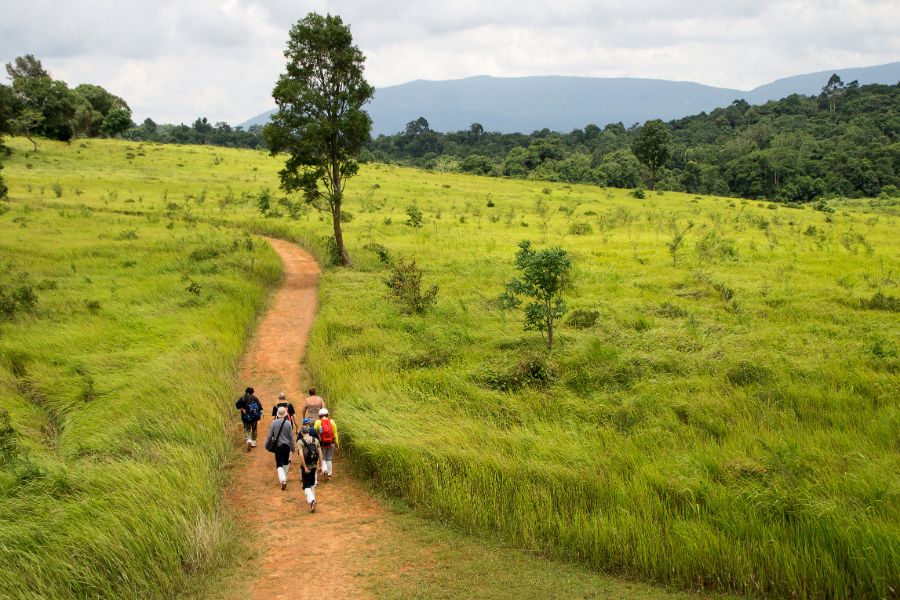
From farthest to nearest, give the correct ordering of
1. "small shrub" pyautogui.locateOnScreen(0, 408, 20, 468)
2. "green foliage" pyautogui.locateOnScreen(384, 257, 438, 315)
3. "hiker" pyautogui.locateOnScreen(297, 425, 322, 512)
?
"green foliage" pyautogui.locateOnScreen(384, 257, 438, 315)
"hiker" pyautogui.locateOnScreen(297, 425, 322, 512)
"small shrub" pyautogui.locateOnScreen(0, 408, 20, 468)

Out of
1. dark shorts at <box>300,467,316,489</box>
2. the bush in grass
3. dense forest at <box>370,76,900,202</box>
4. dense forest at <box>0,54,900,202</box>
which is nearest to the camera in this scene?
dark shorts at <box>300,467,316,489</box>

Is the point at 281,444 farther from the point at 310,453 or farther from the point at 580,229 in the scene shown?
the point at 580,229

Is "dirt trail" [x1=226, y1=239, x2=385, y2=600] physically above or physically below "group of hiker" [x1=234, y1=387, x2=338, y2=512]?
below

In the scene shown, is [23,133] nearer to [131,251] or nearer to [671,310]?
[131,251]

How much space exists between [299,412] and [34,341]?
25.7 ft

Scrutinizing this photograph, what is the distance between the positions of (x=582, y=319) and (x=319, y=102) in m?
14.6

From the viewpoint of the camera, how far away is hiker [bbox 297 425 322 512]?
1019 cm

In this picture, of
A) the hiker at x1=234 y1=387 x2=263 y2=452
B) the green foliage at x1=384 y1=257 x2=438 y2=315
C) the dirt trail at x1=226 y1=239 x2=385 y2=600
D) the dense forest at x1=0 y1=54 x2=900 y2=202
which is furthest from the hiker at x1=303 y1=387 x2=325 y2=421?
the dense forest at x1=0 y1=54 x2=900 y2=202

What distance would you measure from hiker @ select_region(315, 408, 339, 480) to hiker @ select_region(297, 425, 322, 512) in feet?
1.51

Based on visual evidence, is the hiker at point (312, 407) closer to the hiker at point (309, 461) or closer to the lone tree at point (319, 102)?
the hiker at point (309, 461)

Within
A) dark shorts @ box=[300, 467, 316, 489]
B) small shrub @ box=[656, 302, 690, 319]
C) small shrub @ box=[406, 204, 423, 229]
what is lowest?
dark shorts @ box=[300, 467, 316, 489]

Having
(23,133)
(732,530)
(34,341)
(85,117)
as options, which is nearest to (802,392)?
(732,530)

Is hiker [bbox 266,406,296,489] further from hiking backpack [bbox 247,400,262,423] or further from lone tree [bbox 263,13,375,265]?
lone tree [bbox 263,13,375,265]

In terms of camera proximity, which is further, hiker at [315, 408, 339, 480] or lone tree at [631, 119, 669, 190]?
lone tree at [631, 119, 669, 190]
